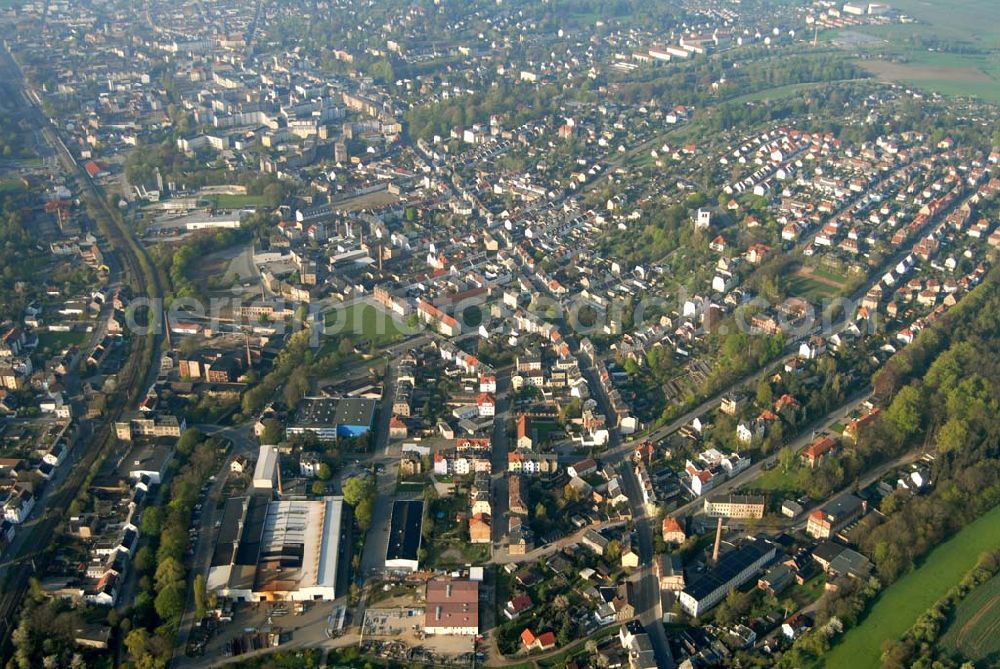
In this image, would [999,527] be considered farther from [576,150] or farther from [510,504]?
[576,150]

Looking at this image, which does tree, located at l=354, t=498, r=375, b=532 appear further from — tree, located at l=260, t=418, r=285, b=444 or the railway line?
the railway line

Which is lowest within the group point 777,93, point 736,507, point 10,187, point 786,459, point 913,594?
point 913,594

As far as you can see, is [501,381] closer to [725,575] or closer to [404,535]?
[404,535]

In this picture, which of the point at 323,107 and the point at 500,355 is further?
the point at 323,107

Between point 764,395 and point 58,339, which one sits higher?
point 58,339

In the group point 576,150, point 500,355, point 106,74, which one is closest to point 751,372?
point 500,355

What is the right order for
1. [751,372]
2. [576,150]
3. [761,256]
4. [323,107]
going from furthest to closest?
[323,107]
[576,150]
[761,256]
[751,372]

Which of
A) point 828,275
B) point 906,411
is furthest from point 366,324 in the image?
point 828,275
